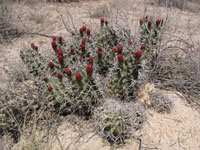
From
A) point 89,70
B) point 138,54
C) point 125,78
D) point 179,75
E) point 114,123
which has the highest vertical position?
point 138,54

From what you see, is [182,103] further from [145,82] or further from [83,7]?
[83,7]

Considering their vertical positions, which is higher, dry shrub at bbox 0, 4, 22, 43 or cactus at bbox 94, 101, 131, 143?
dry shrub at bbox 0, 4, 22, 43

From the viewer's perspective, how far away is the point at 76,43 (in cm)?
292

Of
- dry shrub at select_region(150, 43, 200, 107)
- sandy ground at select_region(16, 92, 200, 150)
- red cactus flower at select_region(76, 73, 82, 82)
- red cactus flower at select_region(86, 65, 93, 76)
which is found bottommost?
sandy ground at select_region(16, 92, 200, 150)

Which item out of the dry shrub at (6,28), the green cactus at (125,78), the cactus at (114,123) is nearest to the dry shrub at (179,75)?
the green cactus at (125,78)

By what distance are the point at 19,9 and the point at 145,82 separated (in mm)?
5856

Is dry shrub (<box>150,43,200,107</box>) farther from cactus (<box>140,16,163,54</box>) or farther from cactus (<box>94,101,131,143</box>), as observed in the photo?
cactus (<box>94,101,131,143</box>)

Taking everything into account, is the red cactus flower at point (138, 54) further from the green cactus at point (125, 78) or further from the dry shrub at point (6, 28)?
the dry shrub at point (6, 28)

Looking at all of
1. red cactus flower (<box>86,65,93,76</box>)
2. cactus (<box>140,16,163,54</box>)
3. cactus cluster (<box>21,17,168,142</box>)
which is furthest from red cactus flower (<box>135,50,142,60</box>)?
cactus (<box>140,16,163,54</box>)

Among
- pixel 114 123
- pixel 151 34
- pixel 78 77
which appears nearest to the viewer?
pixel 114 123

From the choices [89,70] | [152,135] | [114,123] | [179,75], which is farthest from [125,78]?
[179,75]

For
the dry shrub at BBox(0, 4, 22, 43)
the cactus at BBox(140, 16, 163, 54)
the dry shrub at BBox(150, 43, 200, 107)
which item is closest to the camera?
the dry shrub at BBox(150, 43, 200, 107)

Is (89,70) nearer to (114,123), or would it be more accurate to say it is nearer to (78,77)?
(78,77)

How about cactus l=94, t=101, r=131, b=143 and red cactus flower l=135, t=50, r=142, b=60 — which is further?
red cactus flower l=135, t=50, r=142, b=60
